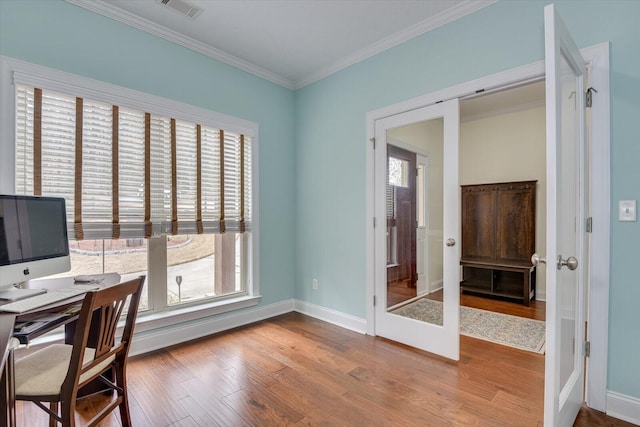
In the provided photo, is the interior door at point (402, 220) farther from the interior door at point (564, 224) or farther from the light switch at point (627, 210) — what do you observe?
the light switch at point (627, 210)

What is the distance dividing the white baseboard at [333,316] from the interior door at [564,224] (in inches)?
67.1

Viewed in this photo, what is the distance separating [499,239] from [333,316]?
2776mm

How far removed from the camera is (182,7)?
2396mm

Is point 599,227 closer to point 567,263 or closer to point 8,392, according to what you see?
point 567,263

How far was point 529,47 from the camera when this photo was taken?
6.95 feet

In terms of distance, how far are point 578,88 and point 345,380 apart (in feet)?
7.86

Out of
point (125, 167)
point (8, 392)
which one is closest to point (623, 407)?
point (8, 392)

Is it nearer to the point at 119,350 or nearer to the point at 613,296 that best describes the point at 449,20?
the point at 613,296

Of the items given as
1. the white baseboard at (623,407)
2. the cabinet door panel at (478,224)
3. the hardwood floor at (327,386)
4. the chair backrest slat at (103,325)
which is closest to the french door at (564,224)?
the white baseboard at (623,407)

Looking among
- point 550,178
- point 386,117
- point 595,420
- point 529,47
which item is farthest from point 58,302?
point 529,47

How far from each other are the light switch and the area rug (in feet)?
4.32

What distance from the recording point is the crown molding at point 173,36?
7.68ft

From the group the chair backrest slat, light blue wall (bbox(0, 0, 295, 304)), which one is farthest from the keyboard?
light blue wall (bbox(0, 0, 295, 304))

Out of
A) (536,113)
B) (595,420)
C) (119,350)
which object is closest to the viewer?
(119,350)
